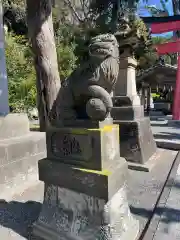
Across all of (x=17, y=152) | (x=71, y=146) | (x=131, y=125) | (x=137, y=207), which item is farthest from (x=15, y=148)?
(x=131, y=125)

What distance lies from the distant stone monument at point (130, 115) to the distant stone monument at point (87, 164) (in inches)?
86.1

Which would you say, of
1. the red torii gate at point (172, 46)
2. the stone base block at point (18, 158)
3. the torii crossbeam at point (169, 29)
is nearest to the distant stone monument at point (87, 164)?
the stone base block at point (18, 158)

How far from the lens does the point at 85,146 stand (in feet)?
Result: 5.92

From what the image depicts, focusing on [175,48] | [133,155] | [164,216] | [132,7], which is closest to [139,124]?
[133,155]

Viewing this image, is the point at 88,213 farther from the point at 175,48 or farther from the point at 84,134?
the point at 175,48

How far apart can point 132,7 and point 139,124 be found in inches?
321

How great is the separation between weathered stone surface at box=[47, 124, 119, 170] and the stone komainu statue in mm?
140

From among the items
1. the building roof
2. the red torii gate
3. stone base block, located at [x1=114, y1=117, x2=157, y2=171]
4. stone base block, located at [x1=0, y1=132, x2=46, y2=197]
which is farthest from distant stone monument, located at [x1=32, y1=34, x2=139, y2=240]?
the building roof

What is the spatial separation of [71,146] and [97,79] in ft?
2.10

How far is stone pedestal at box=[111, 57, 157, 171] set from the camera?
13.6ft

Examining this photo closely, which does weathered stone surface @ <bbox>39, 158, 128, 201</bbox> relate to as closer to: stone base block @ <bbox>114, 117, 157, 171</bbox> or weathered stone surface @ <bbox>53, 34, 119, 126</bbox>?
weathered stone surface @ <bbox>53, 34, 119, 126</bbox>

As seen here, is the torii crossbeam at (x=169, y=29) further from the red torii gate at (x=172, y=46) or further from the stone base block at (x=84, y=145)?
the stone base block at (x=84, y=145)

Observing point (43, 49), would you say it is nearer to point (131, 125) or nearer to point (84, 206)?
point (131, 125)

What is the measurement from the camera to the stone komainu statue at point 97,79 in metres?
1.74
